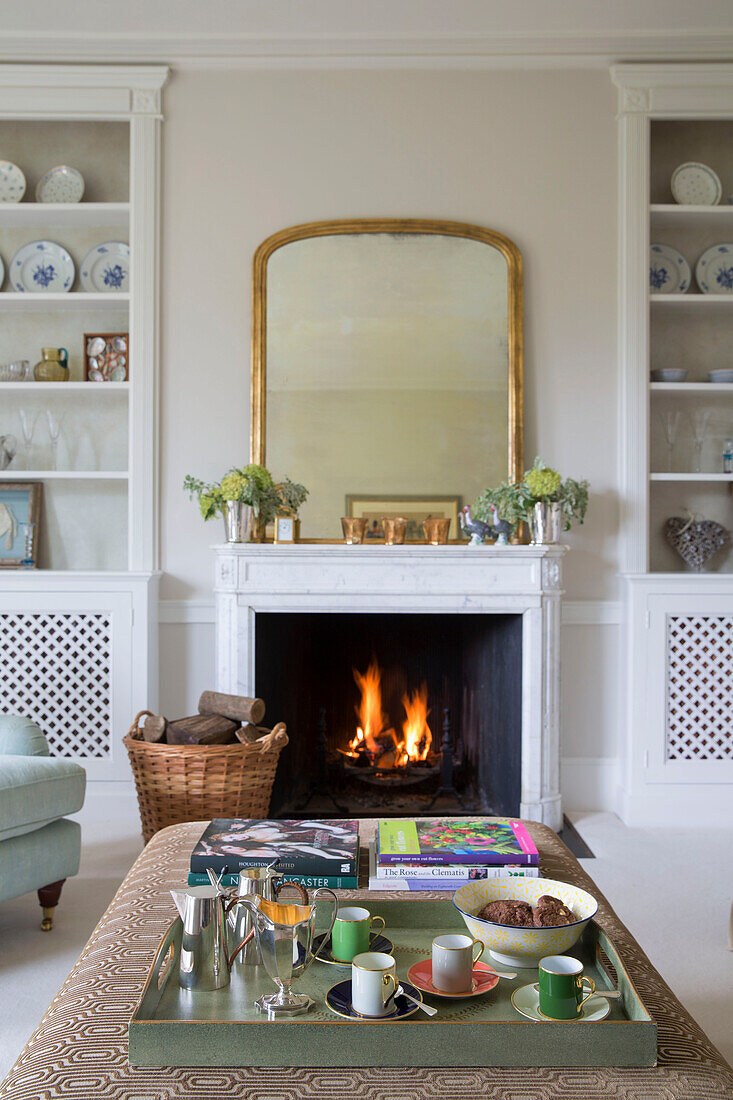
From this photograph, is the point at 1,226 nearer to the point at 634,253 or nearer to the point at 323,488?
the point at 323,488

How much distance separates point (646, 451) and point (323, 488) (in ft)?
4.35

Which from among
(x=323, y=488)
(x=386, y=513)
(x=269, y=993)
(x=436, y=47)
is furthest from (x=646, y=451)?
(x=269, y=993)

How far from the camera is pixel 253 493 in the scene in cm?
334

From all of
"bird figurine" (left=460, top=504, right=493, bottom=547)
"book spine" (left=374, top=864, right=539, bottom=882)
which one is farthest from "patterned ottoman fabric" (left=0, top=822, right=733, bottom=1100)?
"bird figurine" (left=460, top=504, right=493, bottom=547)

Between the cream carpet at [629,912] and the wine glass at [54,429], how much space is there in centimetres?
153

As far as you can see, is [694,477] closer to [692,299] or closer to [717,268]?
[692,299]

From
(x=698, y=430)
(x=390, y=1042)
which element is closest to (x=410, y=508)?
(x=698, y=430)

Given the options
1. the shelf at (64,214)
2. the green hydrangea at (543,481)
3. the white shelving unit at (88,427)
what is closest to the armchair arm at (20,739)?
the white shelving unit at (88,427)

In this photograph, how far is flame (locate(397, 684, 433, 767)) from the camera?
148 inches

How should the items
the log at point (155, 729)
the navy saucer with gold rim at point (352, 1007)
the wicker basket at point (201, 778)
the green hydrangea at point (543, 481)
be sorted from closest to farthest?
the navy saucer with gold rim at point (352, 1007)
the wicker basket at point (201, 778)
the log at point (155, 729)
the green hydrangea at point (543, 481)

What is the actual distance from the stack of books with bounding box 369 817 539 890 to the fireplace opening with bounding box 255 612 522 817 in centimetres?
174

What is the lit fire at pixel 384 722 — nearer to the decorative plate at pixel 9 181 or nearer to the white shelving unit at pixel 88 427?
the white shelving unit at pixel 88 427

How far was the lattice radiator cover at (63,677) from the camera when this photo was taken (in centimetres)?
344

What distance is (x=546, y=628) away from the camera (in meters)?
3.34
